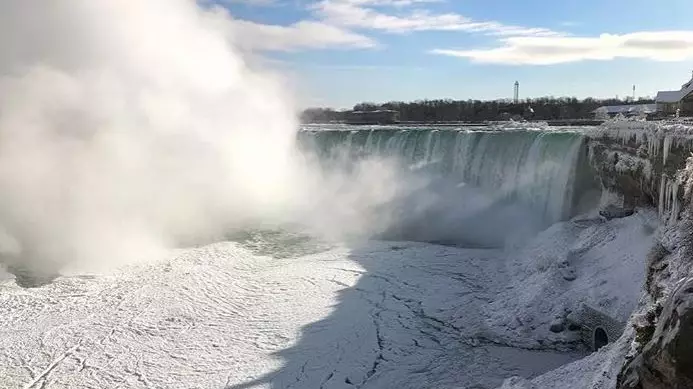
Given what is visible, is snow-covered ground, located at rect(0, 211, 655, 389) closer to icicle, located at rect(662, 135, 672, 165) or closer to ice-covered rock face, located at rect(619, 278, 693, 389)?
icicle, located at rect(662, 135, 672, 165)

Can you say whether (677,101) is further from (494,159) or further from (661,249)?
(661,249)

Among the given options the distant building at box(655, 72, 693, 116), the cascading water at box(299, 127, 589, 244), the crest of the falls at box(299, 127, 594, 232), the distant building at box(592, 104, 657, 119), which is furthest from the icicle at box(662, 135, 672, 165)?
the distant building at box(592, 104, 657, 119)

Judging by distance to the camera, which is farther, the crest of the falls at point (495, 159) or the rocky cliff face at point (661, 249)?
the crest of the falls at point (495, 159)

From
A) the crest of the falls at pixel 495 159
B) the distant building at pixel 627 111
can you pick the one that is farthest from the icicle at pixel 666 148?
the distant building at pixel 627 111

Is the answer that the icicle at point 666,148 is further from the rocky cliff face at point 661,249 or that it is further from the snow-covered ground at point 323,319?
the snow-covered ground at point 323,319

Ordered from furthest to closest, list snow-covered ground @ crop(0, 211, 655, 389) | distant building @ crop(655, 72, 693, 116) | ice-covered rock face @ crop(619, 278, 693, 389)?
1. distant building @ crop(655, 72, 693, 116)
2. snow-covered ground @ crop(0, 211, 655, 389)
3. ice-covered rock face @ crop(619, 278, 693, 389)

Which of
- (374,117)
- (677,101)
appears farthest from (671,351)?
(374,117)

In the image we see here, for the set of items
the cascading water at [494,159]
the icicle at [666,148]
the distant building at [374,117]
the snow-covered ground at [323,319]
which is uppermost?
the distant building at [374,117]
